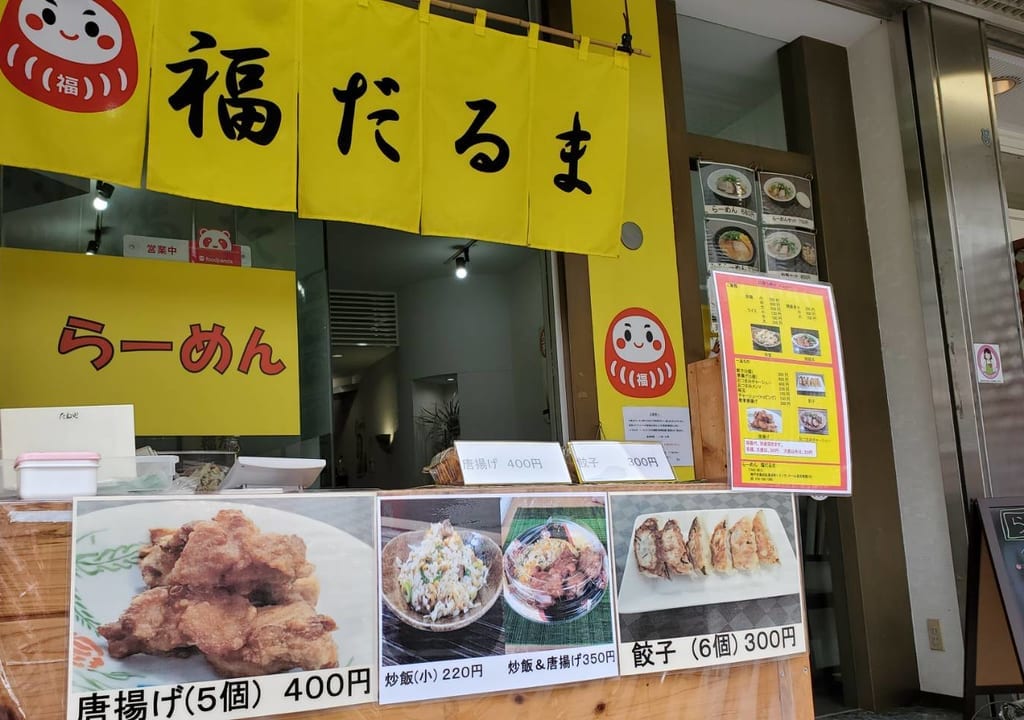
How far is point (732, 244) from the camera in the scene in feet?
17.2

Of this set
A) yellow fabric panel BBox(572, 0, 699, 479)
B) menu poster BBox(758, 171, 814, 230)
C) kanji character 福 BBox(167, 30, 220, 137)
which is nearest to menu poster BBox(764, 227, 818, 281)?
menu poster BBox(758, 171, 814, 230)

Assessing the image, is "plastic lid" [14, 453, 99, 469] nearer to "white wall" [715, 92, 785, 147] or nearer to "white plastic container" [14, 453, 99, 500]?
"white plastic container" [14, 453, 99, 500]

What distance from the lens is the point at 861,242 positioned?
566 centimetres

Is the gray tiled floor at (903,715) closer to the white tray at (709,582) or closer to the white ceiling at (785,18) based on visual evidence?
the white tray at (709,582)

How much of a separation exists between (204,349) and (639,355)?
228 cm

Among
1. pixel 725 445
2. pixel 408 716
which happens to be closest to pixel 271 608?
pixel 408 716

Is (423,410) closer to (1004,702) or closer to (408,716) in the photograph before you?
(1004,702)

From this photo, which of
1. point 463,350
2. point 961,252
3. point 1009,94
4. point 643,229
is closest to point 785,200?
point 961,252

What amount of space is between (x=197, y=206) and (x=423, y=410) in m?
5.03

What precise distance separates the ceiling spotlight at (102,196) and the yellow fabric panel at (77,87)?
1.33 meters

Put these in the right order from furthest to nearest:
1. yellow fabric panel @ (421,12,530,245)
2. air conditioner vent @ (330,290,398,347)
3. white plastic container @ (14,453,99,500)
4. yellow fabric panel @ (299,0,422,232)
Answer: air conditioner vent @ (330,290,398,347)
yellow fabric panel @ (421,12,530,245)
yellow fabric panel @ (299,0,422,232)
white plastic container @ (14,453,99,500)

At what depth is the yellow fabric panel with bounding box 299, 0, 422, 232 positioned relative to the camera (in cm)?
357

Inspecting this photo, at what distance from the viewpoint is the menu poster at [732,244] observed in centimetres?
518

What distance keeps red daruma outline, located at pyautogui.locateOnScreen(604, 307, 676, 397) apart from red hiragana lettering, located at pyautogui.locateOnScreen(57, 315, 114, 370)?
248cm
